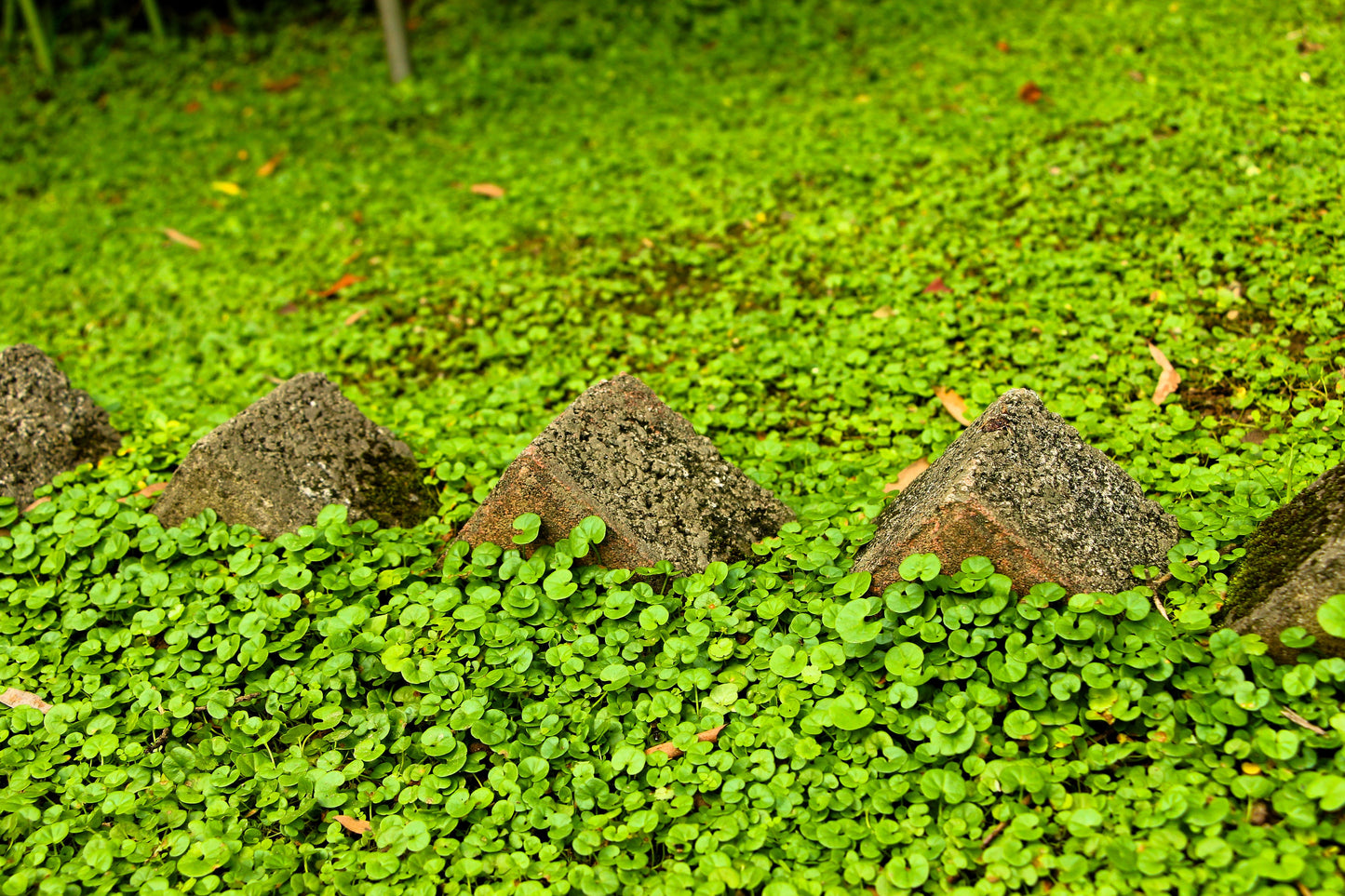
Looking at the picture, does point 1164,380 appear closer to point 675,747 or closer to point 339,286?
point 675,747

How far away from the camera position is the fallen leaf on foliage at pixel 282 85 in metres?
7.93

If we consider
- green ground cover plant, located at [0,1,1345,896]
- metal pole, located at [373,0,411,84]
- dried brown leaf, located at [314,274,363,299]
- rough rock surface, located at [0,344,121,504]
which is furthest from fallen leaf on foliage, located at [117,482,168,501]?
metal pole, located at [373,0,411,84]

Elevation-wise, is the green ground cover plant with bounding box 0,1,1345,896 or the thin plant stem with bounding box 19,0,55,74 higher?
the thin plant stem with bounding box 19,0,55,74

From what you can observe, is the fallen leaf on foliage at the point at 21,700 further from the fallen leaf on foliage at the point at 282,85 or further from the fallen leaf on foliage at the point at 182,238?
the fallen leaf on foliage at the point at 282,85

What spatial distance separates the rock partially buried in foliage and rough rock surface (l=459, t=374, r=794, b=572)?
61 centimetres

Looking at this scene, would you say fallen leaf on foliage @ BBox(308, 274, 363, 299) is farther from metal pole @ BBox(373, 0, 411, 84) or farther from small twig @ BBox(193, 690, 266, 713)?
small twig @ BBox(193, 690, 266, 713)

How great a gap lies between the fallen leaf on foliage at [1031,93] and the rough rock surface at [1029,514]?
4.15m

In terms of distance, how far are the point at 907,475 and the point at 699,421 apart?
3.18ft

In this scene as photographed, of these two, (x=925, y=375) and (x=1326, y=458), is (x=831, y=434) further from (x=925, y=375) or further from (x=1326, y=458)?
(x=1326, y=458)

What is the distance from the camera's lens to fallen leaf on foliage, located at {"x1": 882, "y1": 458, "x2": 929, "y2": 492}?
3.43 m

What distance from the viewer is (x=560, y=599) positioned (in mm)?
2807

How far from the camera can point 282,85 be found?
313 inches

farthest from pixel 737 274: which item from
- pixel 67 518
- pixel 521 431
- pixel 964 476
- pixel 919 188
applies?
pixel 67 518

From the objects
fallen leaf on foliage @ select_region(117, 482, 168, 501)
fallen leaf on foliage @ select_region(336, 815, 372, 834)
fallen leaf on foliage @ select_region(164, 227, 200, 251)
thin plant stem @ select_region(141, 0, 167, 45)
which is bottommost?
fallen leaf on foliage @ select_region(336, 815, 372, 834)
